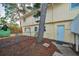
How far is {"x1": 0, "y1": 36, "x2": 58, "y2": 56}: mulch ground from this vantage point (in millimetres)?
2150

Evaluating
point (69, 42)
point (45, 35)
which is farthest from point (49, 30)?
point (69, 42)

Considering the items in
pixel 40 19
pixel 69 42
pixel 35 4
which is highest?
pixel 35 4

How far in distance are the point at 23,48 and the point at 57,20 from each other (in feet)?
1.72

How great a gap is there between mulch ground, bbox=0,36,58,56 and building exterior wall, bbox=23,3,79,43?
0.40 feet

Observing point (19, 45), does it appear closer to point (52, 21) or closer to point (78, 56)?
point (52, 21)

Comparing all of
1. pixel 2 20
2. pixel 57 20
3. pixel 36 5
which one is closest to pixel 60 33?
Answer: pixel 57 20

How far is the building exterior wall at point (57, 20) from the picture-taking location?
6.95 feet

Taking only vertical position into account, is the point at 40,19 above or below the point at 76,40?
above

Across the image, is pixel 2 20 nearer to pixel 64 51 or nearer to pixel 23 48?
pixel 23 48

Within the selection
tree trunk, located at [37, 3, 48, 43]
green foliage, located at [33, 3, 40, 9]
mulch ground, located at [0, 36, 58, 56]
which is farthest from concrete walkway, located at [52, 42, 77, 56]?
green foliage, located at [33, 3, 40, 9]

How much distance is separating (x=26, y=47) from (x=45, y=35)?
0.27 metres

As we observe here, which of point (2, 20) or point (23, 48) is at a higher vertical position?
point (2, 20)

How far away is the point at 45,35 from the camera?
2148 mm

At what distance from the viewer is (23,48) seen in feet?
7.09
